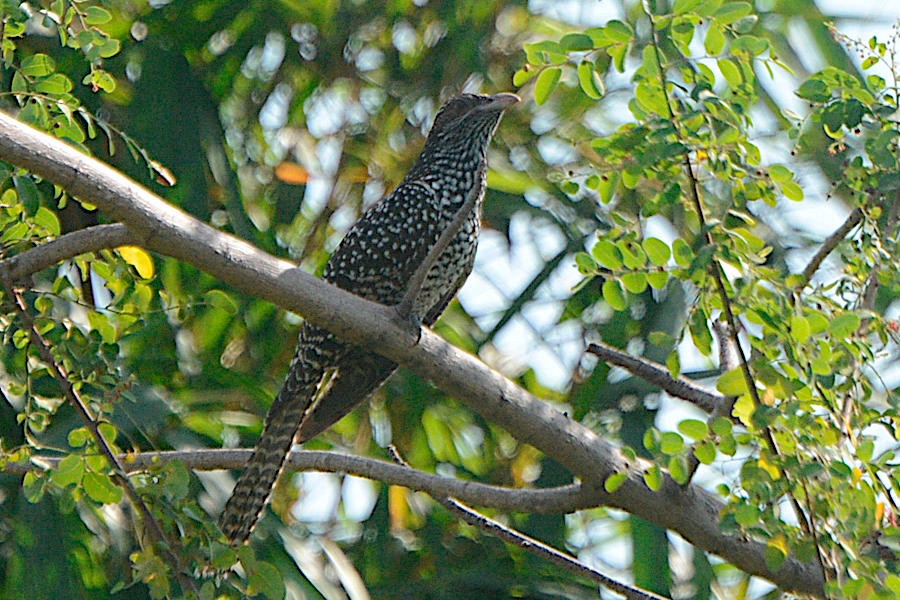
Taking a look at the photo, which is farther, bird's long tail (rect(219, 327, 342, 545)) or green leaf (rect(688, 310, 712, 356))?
bird's long tail (rect(219, 327, 342, 545))

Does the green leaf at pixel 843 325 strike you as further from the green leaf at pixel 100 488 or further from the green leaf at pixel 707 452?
the green leaf at pixel 100 488

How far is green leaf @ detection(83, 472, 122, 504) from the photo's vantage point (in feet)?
5.63

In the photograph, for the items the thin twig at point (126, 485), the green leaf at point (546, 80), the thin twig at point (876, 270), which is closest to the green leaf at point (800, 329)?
the thin twig at point (876, 270)

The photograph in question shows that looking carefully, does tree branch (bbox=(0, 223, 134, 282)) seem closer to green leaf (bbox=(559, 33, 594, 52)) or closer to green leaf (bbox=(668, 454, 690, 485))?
green leaf (bbox=(559, 33, 594, 52))

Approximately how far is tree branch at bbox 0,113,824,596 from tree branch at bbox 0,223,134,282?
0.14 feet

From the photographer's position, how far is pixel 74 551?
311 centimetres

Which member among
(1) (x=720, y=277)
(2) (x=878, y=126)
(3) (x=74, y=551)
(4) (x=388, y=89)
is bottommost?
(3) (x=74, y=551)

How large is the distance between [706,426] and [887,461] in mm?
236

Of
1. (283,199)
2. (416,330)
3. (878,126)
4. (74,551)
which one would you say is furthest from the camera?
(283,199)

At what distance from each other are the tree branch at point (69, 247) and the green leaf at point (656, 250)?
0.80 meters

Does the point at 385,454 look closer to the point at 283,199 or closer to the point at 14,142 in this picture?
the point at 283,199

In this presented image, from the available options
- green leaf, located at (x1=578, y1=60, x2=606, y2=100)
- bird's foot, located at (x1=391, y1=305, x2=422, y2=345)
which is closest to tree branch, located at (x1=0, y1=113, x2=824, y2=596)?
bird's foot, located at (x1=391, y1=305, x2=422, y2=345)

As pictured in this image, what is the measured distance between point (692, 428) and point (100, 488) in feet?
2.53

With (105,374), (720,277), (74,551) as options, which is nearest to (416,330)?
(105,374)
